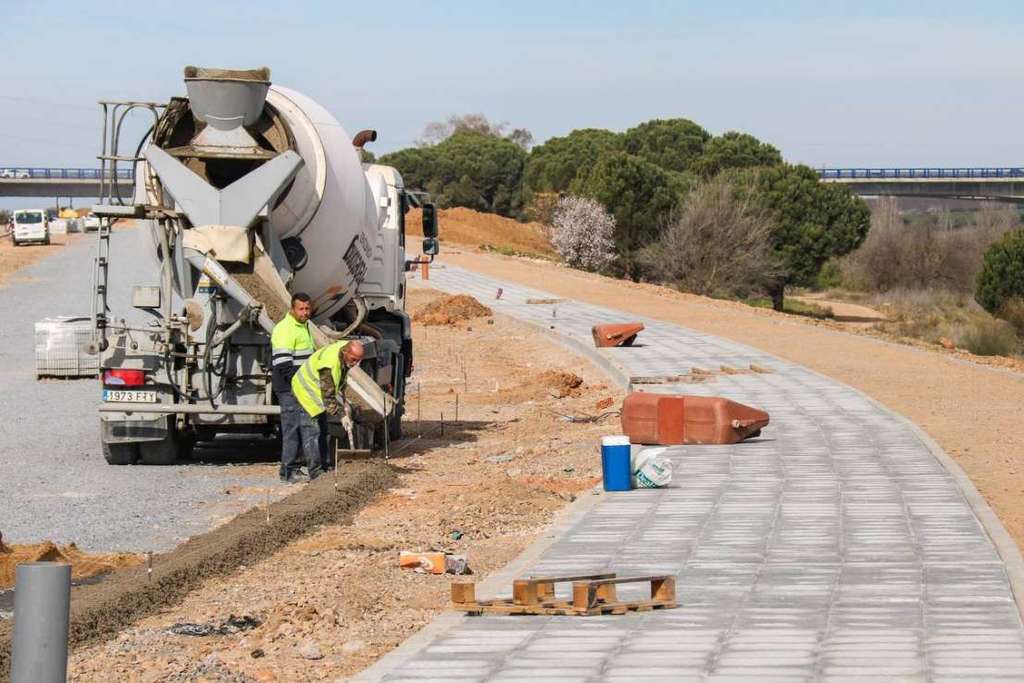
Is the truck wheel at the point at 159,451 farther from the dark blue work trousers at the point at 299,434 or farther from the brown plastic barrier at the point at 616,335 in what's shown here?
the brown plastic barrier at the point at 616,335

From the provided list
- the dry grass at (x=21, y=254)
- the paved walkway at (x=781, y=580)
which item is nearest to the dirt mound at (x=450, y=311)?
the dry grass at (x=21, y=254)

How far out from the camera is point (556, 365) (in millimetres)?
32188

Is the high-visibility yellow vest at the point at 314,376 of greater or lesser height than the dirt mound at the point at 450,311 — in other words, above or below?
above

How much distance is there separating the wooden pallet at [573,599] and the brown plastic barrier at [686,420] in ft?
26.4

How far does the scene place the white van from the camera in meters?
78.8

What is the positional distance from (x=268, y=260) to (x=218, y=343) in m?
0.99

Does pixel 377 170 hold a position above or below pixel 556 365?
above

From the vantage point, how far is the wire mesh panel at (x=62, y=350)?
27.0m

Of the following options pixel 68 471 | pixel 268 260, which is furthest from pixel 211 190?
pixel 68 471

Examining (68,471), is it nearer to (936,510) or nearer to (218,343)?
(218,343)

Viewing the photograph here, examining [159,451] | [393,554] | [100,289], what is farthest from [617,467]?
[100,289]

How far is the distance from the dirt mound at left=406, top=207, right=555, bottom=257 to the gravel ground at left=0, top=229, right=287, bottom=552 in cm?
6572

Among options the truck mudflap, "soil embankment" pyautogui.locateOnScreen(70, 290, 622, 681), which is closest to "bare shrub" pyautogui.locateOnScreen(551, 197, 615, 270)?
"soil embankment" pyautogui.locateOnScreen(70, 290, 622, 681)

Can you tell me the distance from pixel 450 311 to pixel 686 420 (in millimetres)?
26662
